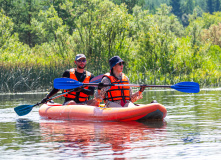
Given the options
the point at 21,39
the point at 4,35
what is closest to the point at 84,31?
the point at 4,35

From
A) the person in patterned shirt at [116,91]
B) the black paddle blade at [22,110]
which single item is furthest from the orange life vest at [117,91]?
the black paddle blade at [22,110]

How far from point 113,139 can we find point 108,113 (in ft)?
7.54

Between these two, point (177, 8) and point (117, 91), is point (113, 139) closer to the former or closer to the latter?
point (117, 91)

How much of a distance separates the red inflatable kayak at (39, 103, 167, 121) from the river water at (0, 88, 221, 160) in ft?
0.54

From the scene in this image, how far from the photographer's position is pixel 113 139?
23.5ft

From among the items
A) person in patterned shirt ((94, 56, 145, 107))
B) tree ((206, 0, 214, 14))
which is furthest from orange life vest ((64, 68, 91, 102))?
tree ((206, 0, 214, 14))

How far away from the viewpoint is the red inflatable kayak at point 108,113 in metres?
9.08

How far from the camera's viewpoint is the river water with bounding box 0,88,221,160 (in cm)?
594

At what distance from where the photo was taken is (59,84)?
1015 centimetres

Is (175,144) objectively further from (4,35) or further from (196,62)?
(4,35)

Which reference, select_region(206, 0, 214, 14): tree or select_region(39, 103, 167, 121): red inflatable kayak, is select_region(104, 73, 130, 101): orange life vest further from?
select_region(206, 0, 214, 14): tree

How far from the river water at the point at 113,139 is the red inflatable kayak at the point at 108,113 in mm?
163

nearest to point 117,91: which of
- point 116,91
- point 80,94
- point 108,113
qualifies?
point 116,91

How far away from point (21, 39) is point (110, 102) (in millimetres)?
48253
